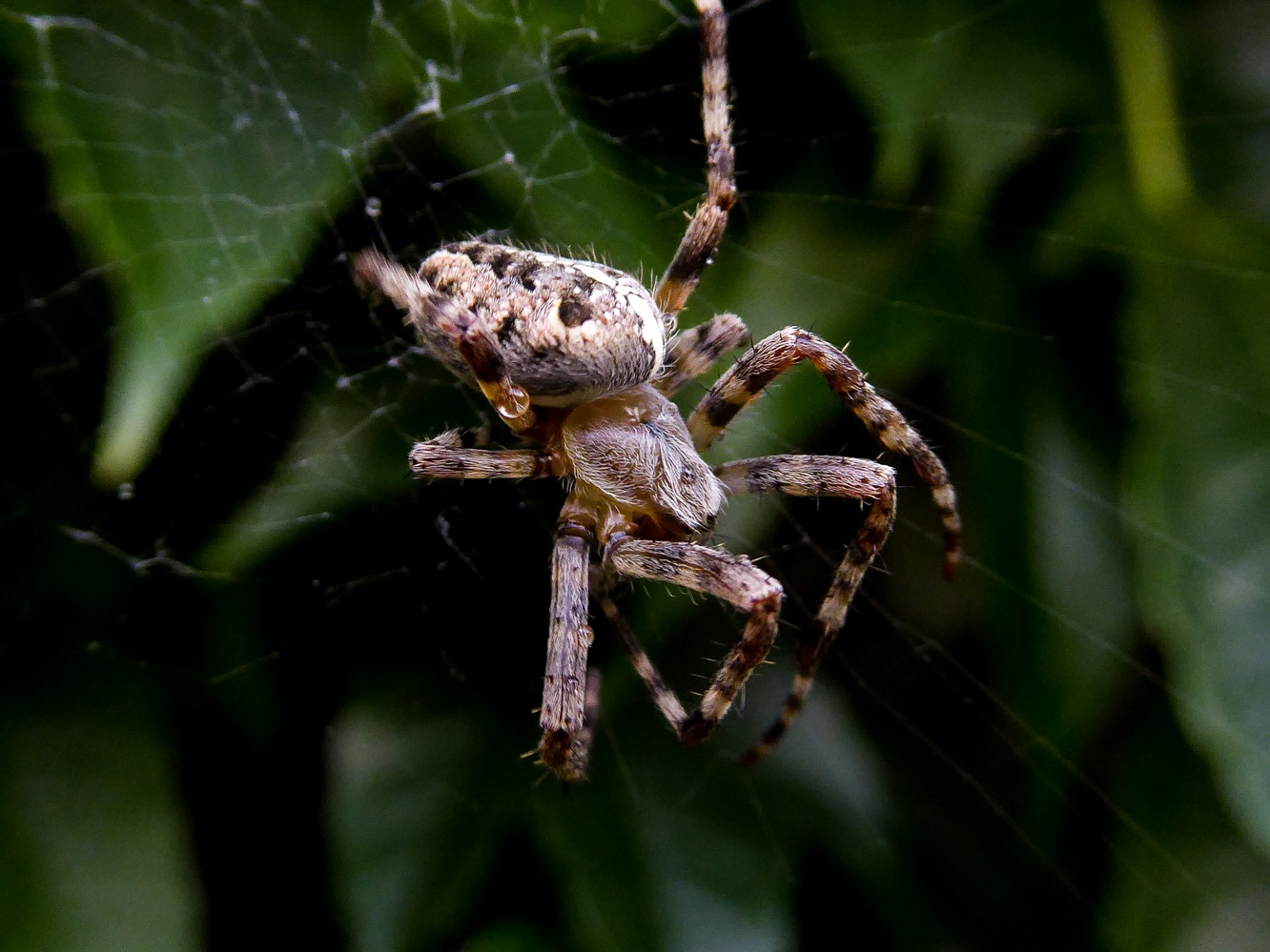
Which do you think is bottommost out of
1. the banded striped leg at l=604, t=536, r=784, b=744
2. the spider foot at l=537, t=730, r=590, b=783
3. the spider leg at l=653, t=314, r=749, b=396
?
the spider foot at l=537, t=730, r=590, b=783

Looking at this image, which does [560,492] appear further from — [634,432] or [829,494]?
[829,494]

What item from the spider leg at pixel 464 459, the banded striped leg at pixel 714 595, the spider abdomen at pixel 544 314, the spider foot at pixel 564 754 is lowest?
the spider foot at pixel 564 754

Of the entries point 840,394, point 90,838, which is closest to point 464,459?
point 840,394

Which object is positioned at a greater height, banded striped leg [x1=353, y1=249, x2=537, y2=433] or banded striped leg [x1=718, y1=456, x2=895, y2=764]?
banded striped leg [x1=353, y1=249, x2=537, y2=433]

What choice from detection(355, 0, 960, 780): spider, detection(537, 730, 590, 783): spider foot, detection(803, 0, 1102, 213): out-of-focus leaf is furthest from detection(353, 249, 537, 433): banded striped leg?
detection(803, 0, 1102, 213): out-of-focus leaf

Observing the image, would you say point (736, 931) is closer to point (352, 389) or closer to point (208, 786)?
point (208, 786)

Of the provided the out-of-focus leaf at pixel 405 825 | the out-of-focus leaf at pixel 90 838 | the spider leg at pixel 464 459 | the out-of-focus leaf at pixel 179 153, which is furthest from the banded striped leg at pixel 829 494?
the out-of-focus leaf at pixel 90 838

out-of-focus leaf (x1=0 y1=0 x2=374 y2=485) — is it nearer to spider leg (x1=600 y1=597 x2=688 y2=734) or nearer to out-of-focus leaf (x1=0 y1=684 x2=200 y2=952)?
out-of-focus leaf (x1=0 y1=684 x2=200 y2=952)

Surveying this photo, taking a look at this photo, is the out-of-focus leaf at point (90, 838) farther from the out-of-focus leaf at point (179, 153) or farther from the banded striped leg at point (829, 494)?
the banded striped leg at point (829, 494)
